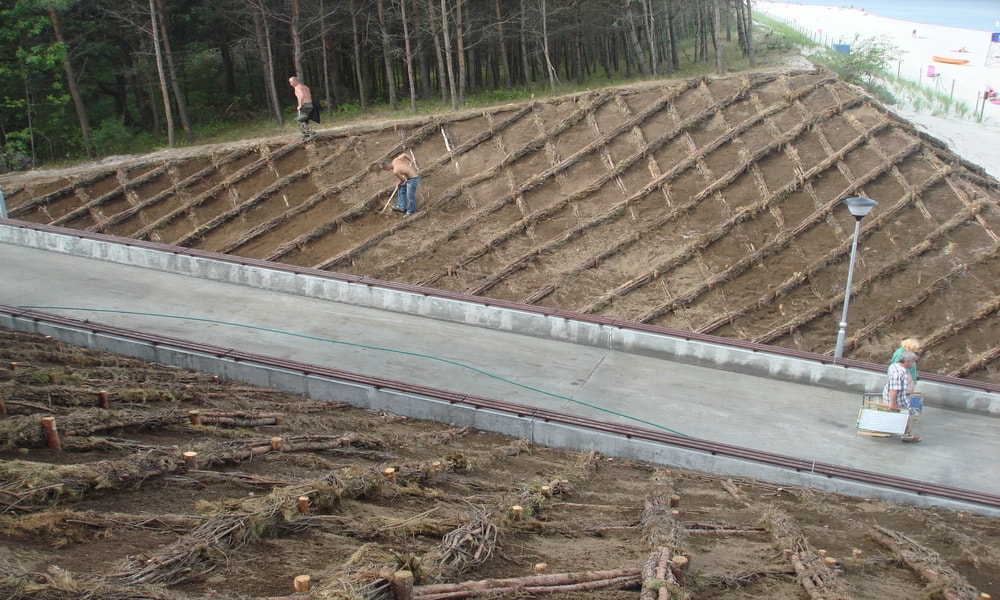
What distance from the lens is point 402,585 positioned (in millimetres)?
4176

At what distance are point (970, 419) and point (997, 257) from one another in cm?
475

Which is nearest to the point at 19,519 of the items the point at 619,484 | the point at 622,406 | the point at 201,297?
the point at 619,484

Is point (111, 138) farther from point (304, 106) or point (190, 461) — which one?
point (190, 461)

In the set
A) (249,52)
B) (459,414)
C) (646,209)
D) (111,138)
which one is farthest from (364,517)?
(249,52)

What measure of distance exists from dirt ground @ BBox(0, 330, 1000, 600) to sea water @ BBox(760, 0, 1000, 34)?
126 m

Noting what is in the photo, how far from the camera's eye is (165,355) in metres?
11.2

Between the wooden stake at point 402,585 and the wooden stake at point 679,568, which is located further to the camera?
the wooden stake at point 679,568

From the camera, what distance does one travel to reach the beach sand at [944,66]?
25.8 metres

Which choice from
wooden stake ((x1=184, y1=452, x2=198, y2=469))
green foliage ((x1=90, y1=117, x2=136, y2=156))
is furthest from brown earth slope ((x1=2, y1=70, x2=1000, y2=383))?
wooden stake ((x1=184, y1=452, x2=198, y2=469))

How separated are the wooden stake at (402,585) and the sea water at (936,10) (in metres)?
130

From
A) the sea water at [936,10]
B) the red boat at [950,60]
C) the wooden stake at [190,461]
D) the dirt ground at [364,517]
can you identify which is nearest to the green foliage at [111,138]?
the dirt ground at [364,517]

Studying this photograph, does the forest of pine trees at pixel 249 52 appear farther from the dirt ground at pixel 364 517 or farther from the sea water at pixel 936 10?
the sea water at pixel 936 10

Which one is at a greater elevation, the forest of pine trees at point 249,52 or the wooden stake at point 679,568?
the forest of pine trees at point 249,52

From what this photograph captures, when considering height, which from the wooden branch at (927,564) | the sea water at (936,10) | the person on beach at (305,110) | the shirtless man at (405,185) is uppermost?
the sea water at (936,10)
